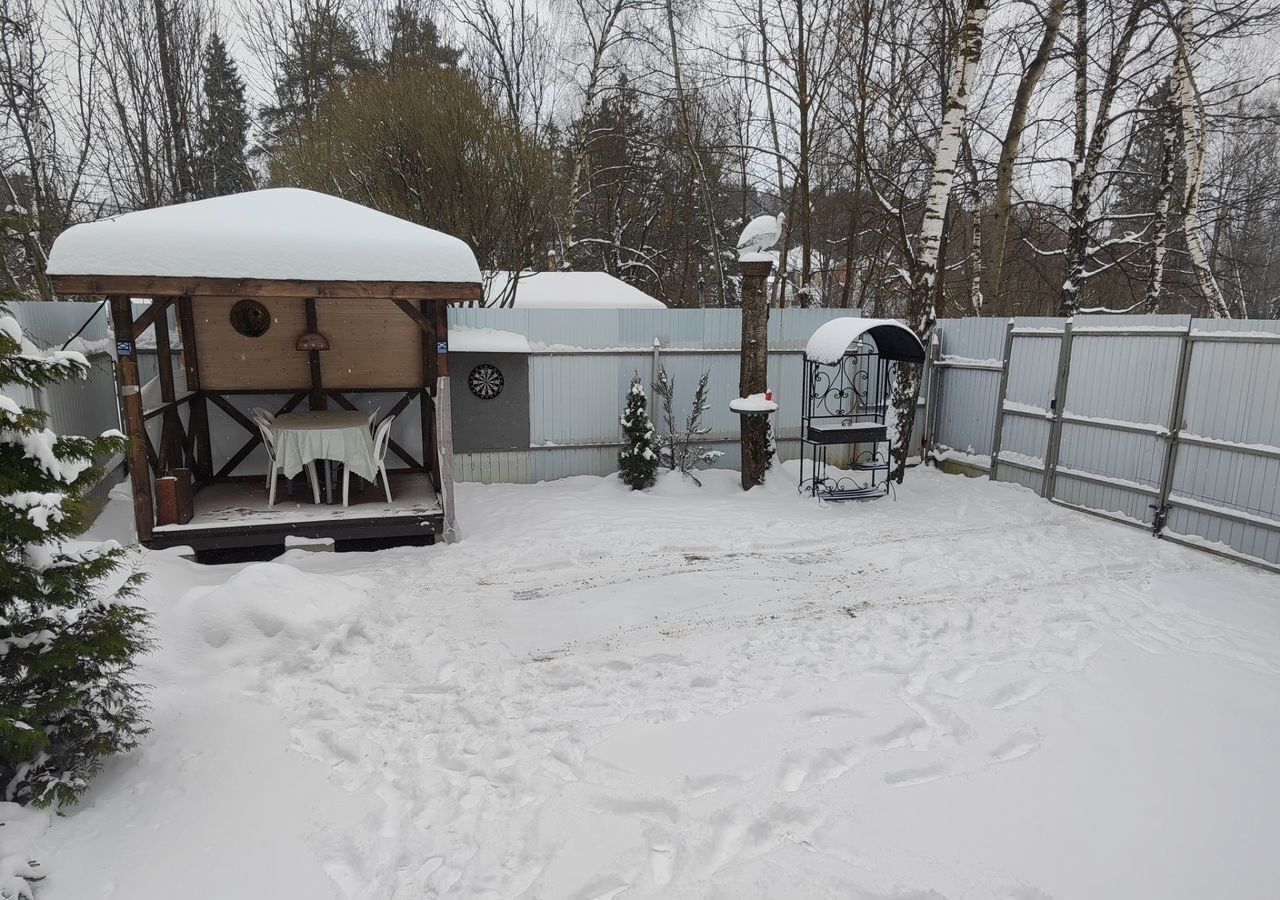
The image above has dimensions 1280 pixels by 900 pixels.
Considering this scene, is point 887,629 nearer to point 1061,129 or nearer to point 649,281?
point 1061,129

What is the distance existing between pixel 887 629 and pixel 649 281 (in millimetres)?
15560

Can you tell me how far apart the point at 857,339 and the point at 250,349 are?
6241 millimetres

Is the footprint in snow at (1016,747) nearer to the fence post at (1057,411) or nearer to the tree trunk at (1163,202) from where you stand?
the fence post at (1057,411)

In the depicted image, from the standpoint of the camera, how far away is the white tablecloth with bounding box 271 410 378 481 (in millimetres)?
6109

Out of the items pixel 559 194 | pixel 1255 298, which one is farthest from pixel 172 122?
pixel 1255 298

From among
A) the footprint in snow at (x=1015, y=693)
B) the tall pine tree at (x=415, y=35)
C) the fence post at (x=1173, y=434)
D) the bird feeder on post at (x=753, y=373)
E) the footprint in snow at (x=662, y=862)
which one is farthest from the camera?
the tall pine tree at (x=415, y=35)

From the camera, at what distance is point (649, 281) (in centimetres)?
1883

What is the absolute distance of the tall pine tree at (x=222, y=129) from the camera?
14.0m

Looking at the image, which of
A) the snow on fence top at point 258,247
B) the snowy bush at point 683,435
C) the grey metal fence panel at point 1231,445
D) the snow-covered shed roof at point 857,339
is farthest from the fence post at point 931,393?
the snow on fence top at point 258,247

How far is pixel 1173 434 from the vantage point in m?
6.18

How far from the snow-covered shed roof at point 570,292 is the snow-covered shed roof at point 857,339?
4.51 meters

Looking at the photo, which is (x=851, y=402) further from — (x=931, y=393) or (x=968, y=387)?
(x=968, y=387)

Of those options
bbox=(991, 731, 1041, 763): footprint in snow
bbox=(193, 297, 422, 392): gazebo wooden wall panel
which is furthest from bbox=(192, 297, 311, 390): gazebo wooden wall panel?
bbox=(991, 731, 1041, 763): footprint in snow

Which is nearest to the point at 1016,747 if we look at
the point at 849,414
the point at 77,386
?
the point at 849,414
